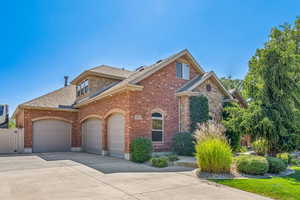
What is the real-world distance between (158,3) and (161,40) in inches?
160

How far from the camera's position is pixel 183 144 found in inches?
517

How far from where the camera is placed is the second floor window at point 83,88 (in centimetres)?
1881

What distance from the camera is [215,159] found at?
7.93 meters

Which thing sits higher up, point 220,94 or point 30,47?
point 30,47

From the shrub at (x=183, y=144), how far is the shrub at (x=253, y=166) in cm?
469

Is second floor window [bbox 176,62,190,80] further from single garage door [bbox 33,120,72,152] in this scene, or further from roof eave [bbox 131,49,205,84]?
single garage door [bbox 33,120,72,152]

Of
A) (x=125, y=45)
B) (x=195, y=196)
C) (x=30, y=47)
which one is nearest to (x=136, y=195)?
(x=195, y=196)

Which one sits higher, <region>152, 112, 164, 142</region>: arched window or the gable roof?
the gable roof

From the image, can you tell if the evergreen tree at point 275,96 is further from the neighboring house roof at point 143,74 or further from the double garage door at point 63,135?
the double garage door at point 63,135

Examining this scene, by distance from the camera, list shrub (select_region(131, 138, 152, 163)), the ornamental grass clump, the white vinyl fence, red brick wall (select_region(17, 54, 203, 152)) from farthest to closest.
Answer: the white vinyl fence, red brick wall (select_region(17, 54, 203, 152)), shrub (select_region(131, 138, 152, 163)), the ornamental grass clump

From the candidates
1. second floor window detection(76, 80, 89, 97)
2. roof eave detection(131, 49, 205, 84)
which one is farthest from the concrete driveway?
second floor window detection(76, 80, 89, 97)

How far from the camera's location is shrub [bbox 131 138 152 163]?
11.4m

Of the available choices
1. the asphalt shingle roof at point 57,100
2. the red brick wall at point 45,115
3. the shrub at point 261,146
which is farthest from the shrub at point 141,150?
the asphalt shingle roof at point 57,100

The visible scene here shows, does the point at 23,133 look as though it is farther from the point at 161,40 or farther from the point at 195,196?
the point at 195,196
